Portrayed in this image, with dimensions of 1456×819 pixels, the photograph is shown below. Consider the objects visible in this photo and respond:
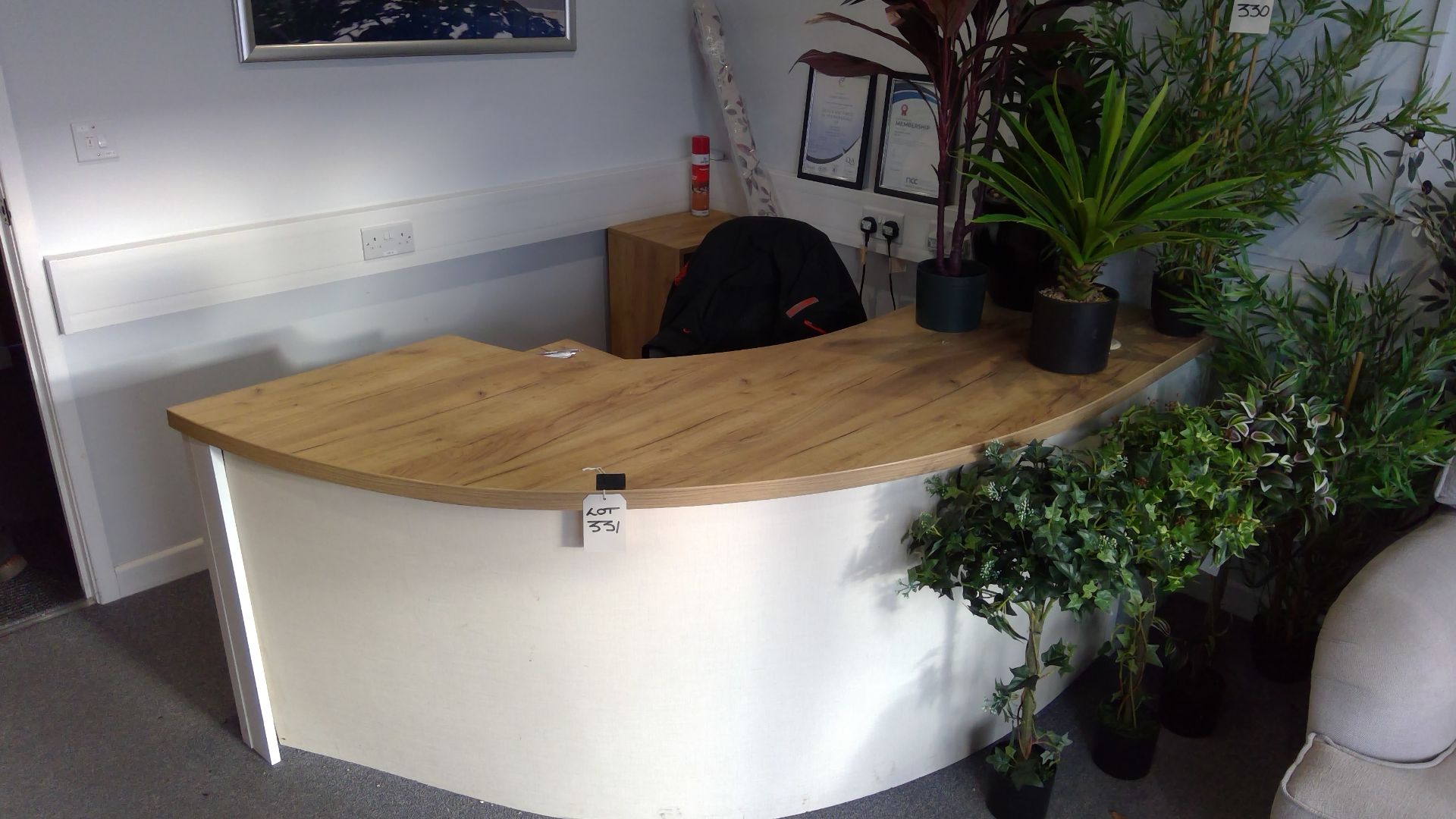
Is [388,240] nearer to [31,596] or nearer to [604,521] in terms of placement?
[31,596]

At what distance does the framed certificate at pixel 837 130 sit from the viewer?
3.48m

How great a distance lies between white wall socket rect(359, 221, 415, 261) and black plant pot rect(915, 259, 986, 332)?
1615 millimetres

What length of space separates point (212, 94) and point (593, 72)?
1.29 m

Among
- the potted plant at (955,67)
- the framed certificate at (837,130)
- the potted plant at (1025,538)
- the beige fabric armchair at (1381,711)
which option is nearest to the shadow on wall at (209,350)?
the framed certificate at (837,130)

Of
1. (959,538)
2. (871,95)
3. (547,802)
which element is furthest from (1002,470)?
(871,95)

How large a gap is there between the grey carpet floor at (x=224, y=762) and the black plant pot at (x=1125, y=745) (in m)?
0.03

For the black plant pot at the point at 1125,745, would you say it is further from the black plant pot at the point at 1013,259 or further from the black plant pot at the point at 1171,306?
the black plant pot at the point at 1013,259

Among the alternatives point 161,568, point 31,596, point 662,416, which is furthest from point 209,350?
point 662,416

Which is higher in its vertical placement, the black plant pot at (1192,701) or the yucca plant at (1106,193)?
the yucca plant at (1106,193)

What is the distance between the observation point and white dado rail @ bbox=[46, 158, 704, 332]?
267 centimetres

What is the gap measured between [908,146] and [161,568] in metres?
2.53

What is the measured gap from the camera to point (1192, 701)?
241 centimetres

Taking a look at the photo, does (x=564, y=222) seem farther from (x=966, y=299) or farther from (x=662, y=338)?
(x=966, y=299)

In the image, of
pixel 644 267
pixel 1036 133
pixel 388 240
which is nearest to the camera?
pixel 1036 133
